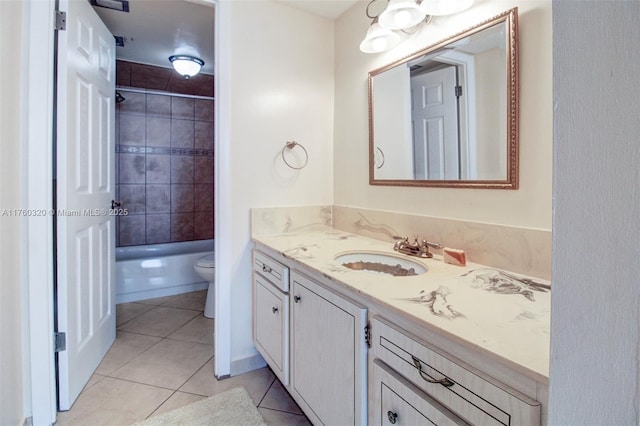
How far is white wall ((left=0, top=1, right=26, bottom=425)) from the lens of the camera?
122cm

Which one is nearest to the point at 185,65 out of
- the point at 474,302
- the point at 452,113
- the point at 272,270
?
the point at 272,270

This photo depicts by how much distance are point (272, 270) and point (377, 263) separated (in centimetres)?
50

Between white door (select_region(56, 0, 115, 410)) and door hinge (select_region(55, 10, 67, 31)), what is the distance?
0.02m

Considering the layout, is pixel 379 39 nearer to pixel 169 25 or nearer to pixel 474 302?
pixel 474 302

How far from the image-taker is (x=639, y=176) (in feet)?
1.05

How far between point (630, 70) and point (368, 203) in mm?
1588

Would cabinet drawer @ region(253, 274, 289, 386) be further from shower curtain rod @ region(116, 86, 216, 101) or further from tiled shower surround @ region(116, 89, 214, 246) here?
shower curtain rod @ region(116, 86, 216, 101)

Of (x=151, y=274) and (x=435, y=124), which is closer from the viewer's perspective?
(x=435, y=124)

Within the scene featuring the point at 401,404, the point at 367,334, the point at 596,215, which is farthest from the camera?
the point at 367,334

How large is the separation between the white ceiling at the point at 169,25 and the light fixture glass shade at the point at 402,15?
0.57m

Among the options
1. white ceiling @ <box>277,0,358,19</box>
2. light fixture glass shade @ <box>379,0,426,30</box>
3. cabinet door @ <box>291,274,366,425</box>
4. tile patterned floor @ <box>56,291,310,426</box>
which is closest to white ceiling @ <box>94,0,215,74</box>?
white ceiling @ <box>277,0,358,19</box>

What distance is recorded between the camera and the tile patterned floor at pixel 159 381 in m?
1.56

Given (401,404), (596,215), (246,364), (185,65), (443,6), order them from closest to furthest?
(596,215) → (401,404) → (443,6) → (246,364) → (185,65)

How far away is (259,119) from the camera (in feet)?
6.22
